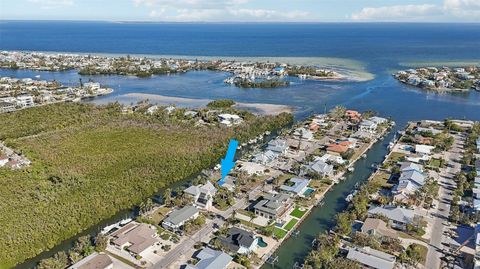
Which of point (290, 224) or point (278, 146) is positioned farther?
point (278, 146)

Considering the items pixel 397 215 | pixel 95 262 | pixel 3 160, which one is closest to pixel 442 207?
pixel 397 215

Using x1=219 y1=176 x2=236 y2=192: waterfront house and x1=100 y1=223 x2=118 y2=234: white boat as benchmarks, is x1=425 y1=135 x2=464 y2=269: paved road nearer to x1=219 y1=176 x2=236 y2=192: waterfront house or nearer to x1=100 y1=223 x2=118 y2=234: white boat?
x1=219 y1=176 x2=236 y2=192: waterfront house

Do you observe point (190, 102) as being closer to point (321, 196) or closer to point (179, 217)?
point (321, 196)

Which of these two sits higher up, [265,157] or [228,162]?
[265,157]

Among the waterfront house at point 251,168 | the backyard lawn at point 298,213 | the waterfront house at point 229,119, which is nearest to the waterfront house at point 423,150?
the waterfront house at point 251,168

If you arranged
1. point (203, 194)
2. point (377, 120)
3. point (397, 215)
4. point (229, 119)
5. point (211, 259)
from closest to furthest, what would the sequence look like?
1. point (211, 259)
2. point (397, 215)
3. point (203, 194)
4. point (377, 120)
5. point (229, 119)

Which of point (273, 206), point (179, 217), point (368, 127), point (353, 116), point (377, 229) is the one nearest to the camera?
point (377, 229)

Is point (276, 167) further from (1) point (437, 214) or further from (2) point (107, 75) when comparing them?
(2) point (107, 75)
